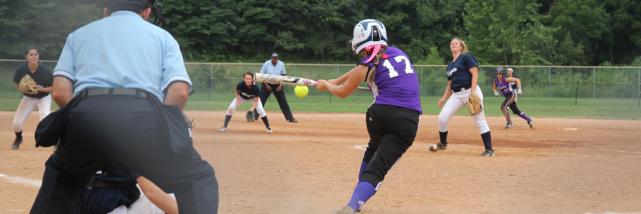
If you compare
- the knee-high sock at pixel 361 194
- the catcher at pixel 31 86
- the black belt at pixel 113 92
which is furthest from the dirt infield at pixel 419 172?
the black belt at pixel 113 92

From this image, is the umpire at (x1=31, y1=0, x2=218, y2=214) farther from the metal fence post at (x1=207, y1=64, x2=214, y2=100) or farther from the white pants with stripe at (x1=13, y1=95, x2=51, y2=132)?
the metal fence post at (x1=207, y1=64, x2=214, y2=100)

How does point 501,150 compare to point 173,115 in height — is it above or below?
below

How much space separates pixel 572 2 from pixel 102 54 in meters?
53.6

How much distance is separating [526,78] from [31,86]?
2925cm

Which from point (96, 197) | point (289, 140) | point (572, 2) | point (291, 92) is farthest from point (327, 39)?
point (96, 197)

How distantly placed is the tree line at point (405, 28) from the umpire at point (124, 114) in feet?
128

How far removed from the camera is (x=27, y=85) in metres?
13.1

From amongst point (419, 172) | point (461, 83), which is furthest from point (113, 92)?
point (461, 83)

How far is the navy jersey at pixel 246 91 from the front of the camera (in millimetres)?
17984

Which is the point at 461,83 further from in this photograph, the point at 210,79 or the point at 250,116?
the point at 210,79

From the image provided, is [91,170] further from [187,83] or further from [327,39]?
[327,39]

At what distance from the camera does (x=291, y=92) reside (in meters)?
37.8

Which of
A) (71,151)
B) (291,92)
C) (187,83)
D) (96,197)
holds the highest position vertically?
(187,83)

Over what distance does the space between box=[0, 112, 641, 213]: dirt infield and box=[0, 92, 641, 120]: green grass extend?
9.31 metres
